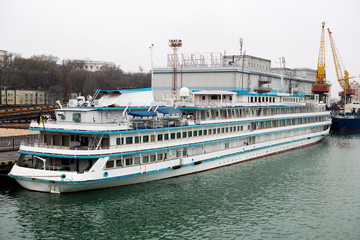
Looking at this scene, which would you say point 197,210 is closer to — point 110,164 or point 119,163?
point 119,163

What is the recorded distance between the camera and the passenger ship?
1039 inches

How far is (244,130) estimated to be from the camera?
42875 mm

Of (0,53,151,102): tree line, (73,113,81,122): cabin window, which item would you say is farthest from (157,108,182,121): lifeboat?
(0,53,151,102): tree line

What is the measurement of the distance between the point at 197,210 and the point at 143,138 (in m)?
8.21

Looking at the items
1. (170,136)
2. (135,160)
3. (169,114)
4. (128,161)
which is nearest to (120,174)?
(128,161)

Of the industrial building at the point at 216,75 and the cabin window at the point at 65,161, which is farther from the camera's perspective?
the industrial building at the point at 216,75

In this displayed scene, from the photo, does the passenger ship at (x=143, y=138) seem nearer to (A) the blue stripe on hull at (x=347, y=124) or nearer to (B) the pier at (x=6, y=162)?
(B) the pier at (x=6, y=162)

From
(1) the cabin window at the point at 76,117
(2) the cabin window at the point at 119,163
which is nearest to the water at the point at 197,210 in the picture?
(2) the cabin window at the point at 119,163

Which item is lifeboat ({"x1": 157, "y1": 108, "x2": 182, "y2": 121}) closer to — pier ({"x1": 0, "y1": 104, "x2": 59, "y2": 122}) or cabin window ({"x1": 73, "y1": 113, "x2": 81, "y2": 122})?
cabin window ({"x1": 73, "y1": 113, "x2": 81, "y2": 122})

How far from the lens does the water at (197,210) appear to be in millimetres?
21406

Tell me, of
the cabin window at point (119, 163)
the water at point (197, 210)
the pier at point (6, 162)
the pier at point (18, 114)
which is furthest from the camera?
the pier at point (18, 114)

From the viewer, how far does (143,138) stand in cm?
3009

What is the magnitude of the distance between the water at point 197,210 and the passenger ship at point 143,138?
133 cm

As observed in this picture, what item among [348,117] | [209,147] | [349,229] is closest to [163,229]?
[349,229]
